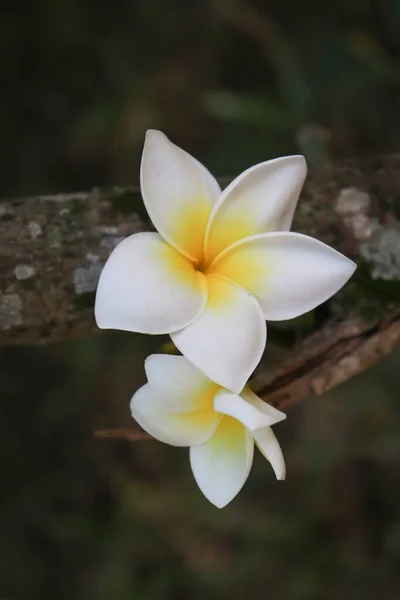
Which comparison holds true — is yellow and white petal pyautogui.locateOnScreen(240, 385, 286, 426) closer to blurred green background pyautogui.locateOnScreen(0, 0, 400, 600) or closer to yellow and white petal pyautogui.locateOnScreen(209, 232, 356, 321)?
yellow and white petal pyautogui.locateOnScreen(209, 232, 356, 321)

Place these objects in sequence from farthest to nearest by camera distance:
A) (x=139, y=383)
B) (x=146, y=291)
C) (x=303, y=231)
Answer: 1. (x=139, y=383)
2. (x=303, y=231)
3. (x=146, y=291)

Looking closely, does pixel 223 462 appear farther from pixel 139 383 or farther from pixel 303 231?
pixel 139 383

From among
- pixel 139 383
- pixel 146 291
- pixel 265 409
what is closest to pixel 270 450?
pixel 265 409

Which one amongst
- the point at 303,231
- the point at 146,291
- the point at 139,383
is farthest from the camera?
the point at 139,383

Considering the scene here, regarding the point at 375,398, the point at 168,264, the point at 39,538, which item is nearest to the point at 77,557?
the point at 39,538

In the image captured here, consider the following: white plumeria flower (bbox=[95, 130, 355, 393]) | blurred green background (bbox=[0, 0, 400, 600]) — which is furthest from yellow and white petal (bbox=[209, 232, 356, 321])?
blurred green background (bbox=[0, 0, 400, 600])

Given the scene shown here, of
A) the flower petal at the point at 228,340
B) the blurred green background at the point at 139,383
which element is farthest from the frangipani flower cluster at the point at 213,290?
the blurred green background at the point at 139,383

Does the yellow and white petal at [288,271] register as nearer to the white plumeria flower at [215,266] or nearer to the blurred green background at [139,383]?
the white plumeria flower at [215,266]
